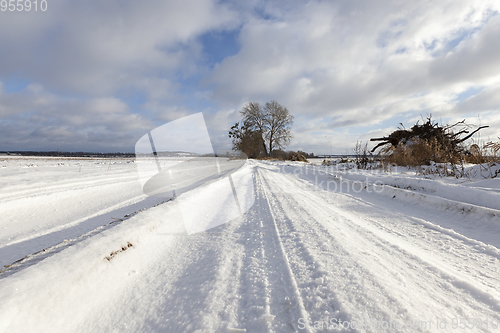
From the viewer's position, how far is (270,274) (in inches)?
67.4

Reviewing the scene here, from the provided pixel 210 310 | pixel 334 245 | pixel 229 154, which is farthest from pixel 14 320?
pixel 229 154

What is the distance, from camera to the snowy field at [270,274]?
1.23m

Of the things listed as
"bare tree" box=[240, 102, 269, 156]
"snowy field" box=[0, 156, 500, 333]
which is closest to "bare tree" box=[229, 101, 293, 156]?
"bare tree" box=[240, 102, 269, 156]

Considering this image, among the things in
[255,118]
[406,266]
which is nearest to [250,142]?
[255,118]

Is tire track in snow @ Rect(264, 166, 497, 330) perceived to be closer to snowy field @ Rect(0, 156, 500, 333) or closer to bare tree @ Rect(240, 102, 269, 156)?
snowy field @ Rect(0, 156, 500, 333)

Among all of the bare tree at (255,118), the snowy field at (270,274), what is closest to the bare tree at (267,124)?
the bare tree at (255,118)

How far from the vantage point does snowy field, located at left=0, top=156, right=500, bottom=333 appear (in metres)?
1.23

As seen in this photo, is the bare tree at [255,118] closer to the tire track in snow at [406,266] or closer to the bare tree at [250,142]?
the bare tree at [250,142]

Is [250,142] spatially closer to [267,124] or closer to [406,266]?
[267,124]

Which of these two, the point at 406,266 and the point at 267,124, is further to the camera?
the point at 267,124

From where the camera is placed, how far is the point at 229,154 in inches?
1763

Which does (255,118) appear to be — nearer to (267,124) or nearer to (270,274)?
(267,124)

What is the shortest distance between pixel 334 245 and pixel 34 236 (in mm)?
4705

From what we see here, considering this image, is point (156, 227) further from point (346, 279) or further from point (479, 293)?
point (479, 293)
